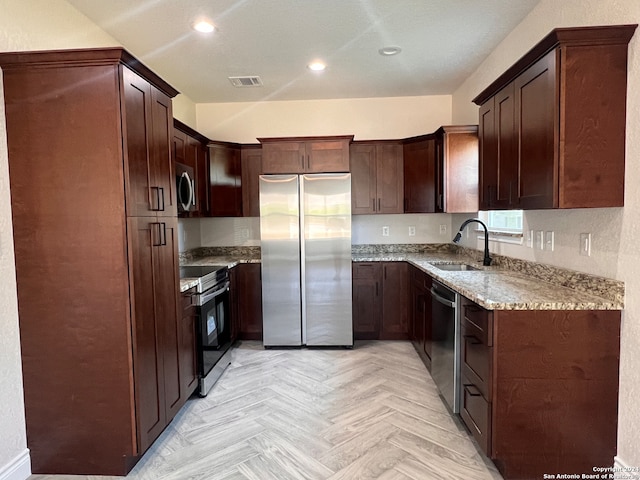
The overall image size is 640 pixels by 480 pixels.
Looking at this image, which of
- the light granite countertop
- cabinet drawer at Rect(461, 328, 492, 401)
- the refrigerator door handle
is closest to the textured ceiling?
the refrigerator door handle

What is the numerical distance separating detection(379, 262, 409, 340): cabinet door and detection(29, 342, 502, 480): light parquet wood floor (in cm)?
61

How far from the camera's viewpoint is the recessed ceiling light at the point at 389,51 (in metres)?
3.00

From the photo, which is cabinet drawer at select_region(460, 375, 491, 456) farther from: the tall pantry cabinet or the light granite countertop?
the tall pantry cabinet

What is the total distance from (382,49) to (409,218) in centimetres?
203

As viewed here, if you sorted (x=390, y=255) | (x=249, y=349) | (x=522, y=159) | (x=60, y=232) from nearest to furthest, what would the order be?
(x=60, y=232), (x=522, y=159), (x=249, y=349), (x=390, y=255)

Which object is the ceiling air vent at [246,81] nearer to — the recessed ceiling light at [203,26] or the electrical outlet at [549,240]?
the recessed ceiling light at [203,26]

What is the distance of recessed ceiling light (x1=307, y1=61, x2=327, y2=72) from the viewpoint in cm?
330

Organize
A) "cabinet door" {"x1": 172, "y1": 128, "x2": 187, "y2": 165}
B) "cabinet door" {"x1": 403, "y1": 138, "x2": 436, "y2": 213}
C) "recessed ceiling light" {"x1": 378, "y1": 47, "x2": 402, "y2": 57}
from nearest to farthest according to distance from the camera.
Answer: "recessed ceiling light" {"x1": 378, "y1": 47, "x2": 402, "y2": 57} < "cabinet door" {"x1": 172, "y1": 128, "x2": 187, "y2": 165} < "cabinet door" {"x1": 403, "y1": 138, "x2": 436, "y2": 213}

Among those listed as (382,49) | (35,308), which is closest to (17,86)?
(35,308)

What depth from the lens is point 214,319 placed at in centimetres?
312

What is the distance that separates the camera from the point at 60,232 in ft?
6.17

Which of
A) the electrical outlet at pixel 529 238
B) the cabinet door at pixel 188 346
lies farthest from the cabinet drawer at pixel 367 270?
the cabinet door at pixel 188 346

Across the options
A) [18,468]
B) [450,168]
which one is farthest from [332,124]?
[18,468]

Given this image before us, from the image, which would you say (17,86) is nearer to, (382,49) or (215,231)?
(382,49)
